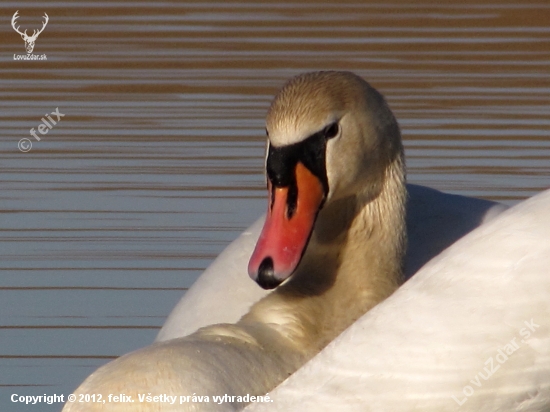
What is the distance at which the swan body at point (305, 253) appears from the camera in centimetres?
316

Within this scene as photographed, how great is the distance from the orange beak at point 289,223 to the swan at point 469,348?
0.51 meters

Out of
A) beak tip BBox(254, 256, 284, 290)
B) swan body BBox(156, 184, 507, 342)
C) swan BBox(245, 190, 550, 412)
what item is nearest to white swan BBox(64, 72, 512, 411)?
beak tip BBox(254, 256, 284, 290)

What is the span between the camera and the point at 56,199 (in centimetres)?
619

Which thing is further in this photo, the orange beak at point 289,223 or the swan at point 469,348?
the orange beak at point 289,223

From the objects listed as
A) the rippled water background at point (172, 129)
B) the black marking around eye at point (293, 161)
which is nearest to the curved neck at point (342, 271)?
the black marking around eye at point (293, 161)

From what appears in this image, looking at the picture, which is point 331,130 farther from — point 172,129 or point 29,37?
point 29,37

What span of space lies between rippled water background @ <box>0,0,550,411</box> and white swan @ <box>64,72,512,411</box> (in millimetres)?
1156

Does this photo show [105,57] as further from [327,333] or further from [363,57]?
[327,333]

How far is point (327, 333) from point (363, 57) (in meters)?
5.69

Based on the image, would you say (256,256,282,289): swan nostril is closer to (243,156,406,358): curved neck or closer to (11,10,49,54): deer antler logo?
(243,156,406,358): curved neck

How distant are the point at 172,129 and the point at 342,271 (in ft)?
13.2

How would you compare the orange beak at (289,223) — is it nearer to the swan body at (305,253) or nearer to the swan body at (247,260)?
the swan body at (305,253)

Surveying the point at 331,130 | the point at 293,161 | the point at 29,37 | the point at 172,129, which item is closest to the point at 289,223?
the point at 293,161

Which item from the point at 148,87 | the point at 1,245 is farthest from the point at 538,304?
the point at 148,87
